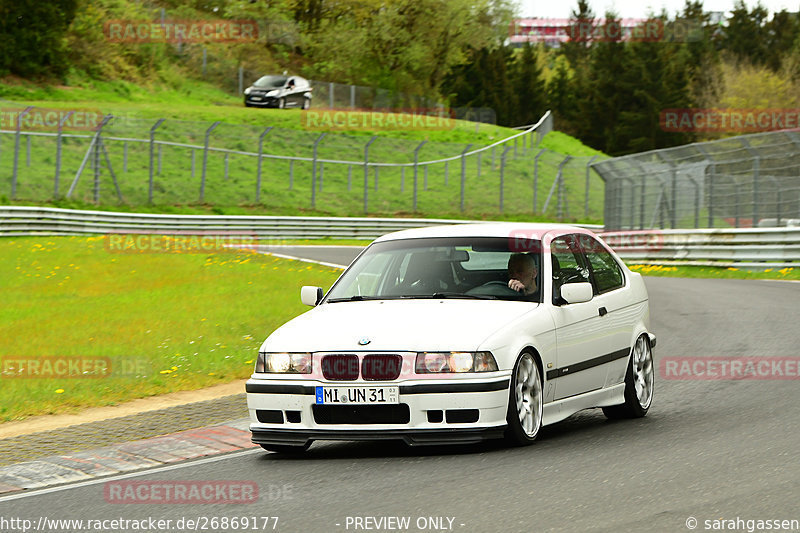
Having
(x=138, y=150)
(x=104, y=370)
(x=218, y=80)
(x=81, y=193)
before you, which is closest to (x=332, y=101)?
(x=218, y=80)

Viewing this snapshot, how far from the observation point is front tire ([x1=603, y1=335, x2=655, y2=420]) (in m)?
9.23

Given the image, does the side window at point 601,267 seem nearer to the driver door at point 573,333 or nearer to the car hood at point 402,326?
the driver door at point 573,333

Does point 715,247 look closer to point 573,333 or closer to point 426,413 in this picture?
point 573,333

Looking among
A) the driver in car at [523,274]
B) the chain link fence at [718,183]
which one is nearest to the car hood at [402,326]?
the driver in car at [523,274]

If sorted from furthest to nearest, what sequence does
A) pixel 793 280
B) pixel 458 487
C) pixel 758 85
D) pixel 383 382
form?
1. pixel 758 85
2. pixel 793 280
3. pixel 383 382
4. pixel 458 487

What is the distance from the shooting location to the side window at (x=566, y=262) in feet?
29.1

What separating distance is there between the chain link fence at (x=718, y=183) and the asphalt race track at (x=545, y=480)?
17.0 m

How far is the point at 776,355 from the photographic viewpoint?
12180 mm

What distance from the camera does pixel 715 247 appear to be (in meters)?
27.8

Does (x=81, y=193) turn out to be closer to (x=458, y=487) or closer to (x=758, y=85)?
(x=458, y=487)

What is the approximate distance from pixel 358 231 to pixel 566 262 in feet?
120

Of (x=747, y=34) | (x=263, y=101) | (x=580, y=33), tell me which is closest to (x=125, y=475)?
(x=263, y=101)

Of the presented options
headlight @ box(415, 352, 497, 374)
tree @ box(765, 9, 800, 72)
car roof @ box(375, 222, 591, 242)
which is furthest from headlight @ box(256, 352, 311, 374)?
tree @ box(765, 9, 800, 72)

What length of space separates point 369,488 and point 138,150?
43.6m
